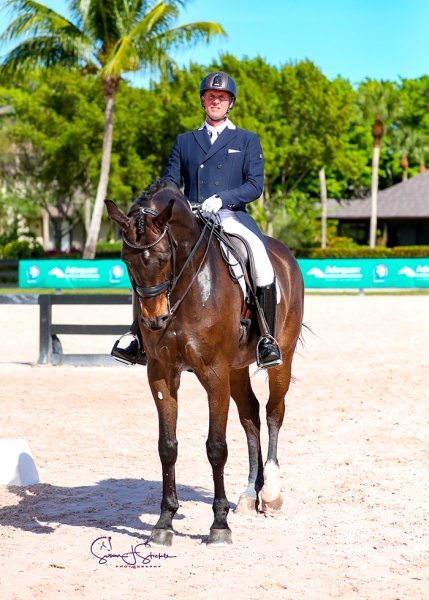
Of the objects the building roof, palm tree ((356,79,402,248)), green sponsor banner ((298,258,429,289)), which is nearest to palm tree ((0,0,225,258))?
green sponsor banner ((298,258,429,289))

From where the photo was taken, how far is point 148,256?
217 inches

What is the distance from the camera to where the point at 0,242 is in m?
54.4

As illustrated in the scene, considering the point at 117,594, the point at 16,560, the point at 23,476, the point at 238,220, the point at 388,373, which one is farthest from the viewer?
the point at 388,373

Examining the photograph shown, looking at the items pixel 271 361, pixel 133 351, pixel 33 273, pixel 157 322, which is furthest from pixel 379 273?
pixel 157 322

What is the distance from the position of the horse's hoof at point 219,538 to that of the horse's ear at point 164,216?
6.70 ft

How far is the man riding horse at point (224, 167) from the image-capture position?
6617 millimetres

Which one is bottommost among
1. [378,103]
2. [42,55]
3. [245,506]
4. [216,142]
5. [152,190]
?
[245,506]

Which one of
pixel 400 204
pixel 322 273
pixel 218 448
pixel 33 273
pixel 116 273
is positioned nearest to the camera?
pixel 218 448

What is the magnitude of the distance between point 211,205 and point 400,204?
60478mm

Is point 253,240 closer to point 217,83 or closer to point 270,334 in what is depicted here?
point 270,334

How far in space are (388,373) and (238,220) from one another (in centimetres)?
797

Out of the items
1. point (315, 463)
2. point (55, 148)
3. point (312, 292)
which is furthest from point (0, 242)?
point (315, 463)

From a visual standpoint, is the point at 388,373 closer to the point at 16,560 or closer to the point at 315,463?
the point at 315,463

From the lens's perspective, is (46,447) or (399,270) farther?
(399,270)
